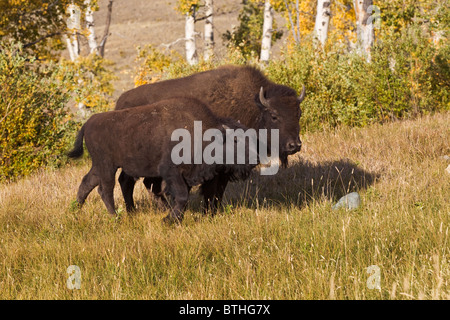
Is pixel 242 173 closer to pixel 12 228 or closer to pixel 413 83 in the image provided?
pixel 12 228

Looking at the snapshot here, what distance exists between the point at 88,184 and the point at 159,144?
1.37 meters

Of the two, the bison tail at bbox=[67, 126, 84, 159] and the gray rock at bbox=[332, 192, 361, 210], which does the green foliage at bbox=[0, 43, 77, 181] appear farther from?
the gray rock at bbox=[332, 192, 361, 210]

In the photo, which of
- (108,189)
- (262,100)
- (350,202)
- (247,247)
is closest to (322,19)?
(262,100)

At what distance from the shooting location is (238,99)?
6.67m

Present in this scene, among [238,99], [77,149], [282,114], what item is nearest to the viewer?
[77,149]

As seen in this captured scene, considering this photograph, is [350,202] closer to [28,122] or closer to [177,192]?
[177,192]

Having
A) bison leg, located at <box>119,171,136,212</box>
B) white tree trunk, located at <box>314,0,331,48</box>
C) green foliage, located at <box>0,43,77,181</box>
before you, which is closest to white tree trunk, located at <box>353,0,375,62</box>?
white tree trunk, located at <box>314,0,331,48</box>

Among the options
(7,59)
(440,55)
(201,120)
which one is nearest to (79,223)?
(201,120)

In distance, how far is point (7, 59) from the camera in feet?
33.6

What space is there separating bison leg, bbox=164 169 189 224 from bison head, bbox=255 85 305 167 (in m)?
1.69

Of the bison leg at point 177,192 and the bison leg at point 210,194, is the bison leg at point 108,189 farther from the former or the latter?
the bison leg at point 210,194

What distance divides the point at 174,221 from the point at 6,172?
18.1 ft

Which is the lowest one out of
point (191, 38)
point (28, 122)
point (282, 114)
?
point (28, 122)

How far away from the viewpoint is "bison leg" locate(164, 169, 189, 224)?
5172 millimetres
